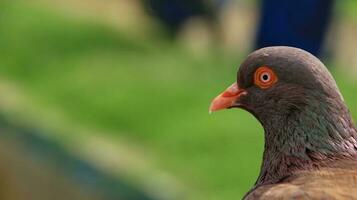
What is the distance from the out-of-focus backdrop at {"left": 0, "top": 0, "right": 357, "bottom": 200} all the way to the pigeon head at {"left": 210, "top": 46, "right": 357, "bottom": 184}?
3.75 meters

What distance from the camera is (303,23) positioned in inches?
466

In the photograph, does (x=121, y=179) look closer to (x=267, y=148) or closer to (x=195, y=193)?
(x=195, y=193)

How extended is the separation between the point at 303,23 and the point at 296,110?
680 cm

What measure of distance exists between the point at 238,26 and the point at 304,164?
31.2 ft

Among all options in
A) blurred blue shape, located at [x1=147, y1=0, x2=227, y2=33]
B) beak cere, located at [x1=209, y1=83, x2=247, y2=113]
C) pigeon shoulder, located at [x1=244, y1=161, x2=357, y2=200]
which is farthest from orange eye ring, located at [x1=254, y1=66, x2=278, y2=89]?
blurred blue shape, located at [x1=147, y1=0, x2=227, y2=33]

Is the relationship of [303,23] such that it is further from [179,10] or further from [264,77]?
[264,77]

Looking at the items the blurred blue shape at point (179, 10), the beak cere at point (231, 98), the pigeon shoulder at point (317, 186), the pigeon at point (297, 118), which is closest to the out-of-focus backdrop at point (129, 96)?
the blurred blue shape at point (179, 10)

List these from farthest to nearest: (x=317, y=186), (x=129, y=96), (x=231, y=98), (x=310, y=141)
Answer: (x=129, y=96) < (x=231, y=98) < (x=310, y=141) < (x=317, y=186)

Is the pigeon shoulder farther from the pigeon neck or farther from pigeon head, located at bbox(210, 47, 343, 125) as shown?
pigeon head, located at bbox(210, 47, 343, 125)

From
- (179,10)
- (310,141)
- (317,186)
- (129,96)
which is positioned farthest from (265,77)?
(179,10)

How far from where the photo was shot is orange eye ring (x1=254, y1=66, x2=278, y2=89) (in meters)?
5.04

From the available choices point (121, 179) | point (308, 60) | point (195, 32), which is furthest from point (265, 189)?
point (195, 32)

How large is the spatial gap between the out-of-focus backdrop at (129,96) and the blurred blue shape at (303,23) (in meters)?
0.30

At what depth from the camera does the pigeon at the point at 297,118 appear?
16.1ft
